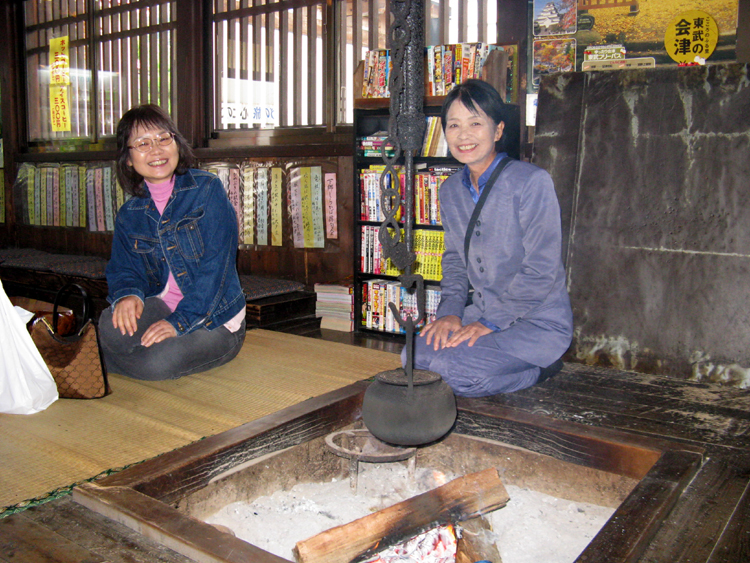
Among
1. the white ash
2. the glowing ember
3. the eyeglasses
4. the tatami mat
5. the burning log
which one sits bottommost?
the white ash

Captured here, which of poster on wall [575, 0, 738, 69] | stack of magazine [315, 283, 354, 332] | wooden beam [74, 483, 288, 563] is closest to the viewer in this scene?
wooden beam [74, 483, 288, 563]

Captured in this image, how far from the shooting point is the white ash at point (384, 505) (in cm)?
181

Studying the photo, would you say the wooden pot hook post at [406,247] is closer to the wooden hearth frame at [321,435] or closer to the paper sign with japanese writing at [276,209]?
the wooden hearth frame at [321,435]

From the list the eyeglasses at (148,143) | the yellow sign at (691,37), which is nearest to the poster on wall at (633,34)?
the yellow sign at (691,37)

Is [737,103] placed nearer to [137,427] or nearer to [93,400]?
[137,427]

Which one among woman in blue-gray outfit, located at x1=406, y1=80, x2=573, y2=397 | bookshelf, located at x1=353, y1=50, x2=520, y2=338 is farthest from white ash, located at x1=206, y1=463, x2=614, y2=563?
bookshelf, located at x1=353, y1=50, x2=520, y2=338

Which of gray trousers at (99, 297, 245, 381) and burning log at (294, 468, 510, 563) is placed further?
gray trousers at (99, 297, 245, 381)

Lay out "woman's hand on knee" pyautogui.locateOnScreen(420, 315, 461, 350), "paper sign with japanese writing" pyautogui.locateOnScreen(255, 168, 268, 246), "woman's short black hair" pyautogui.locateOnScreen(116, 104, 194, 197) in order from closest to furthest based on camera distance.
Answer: "woman's hand on knee" pyautogui.locateOnScreen(420, 315, 461, 350)
"woman's short black hair" pyautogui.locateOnScreen(116, 104, 194, 197)
"paper sign with japanese writing" pyautogui.locateOnScreen(255, 168, 268, 246)

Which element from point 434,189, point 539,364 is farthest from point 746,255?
point 434,189

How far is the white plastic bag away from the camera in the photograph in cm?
231

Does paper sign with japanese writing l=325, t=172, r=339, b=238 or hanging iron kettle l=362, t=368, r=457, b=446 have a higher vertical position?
paper sign with japanese writing l=325, t=172, r=339, b=238

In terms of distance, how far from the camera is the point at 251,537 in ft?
5.98

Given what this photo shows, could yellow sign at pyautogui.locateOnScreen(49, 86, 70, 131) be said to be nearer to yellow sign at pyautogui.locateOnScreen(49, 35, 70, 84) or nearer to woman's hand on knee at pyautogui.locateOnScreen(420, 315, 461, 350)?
yellow sign at pyautogui.locateOnScreen(49, 35, 70, 84)

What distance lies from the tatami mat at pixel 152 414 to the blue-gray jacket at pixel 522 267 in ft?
2.42
